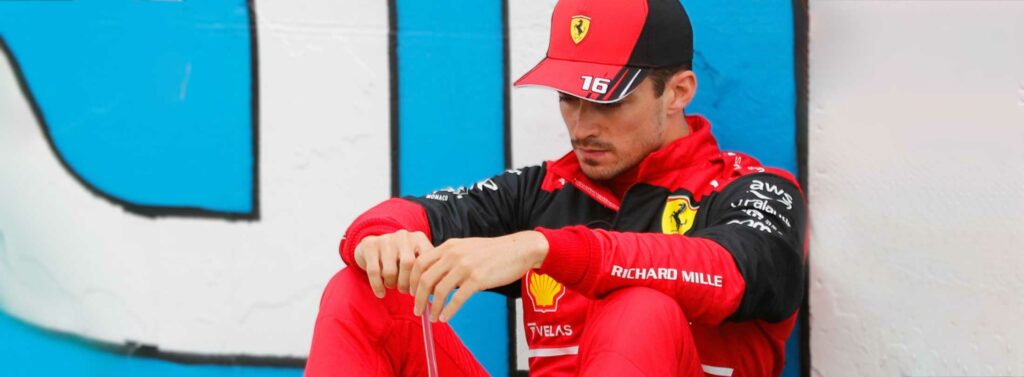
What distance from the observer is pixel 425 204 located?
2.79 meters

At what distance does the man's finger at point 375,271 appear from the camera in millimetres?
2367

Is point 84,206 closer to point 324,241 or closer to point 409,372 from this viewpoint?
point 324,241

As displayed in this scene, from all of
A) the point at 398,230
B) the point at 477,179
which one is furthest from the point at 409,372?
the point at 477,179

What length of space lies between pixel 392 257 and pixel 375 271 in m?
0.05

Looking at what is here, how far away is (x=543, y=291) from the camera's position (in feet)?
9.14

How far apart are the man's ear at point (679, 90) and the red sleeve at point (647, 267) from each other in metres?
0.57

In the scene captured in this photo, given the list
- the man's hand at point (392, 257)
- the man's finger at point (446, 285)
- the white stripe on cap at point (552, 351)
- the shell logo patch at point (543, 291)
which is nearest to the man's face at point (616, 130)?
the shell logo patch at point (543, 291)

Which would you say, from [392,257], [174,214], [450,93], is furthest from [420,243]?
[174,214]

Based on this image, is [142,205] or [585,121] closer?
[585,121]

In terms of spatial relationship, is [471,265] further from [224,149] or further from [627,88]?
[224,149]

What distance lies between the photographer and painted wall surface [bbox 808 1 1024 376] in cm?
272

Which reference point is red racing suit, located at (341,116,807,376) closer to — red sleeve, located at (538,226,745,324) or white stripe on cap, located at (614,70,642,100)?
red sleeve, located at (538,226,745,324)

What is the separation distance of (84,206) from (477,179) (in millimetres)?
1144

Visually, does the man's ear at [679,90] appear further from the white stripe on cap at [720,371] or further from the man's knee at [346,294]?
the man's knee at [346,294]
